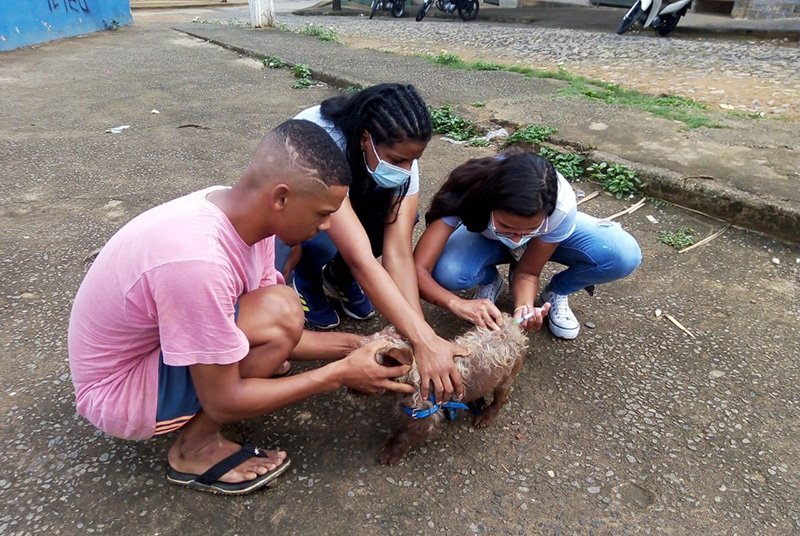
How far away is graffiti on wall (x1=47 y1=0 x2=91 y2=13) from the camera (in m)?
12.3

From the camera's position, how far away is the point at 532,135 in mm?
4980

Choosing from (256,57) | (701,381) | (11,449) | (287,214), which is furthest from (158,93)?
(701,381)

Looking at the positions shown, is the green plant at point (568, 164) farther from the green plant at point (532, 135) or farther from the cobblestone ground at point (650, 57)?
the cobblestone ground at point (650, 57)

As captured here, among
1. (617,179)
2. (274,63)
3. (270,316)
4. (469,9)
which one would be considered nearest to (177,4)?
(469,9)

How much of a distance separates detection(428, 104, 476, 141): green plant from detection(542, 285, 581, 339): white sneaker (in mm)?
2854

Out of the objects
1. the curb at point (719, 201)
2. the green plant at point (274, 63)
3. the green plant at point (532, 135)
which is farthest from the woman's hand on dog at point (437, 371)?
the green plant at point (274, 63)

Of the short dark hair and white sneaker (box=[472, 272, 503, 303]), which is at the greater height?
the short dark hair

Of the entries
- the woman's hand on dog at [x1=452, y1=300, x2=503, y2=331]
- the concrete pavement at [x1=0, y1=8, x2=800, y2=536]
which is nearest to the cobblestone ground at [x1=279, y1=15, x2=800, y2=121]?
the concrete pavement at [x1=0, y1=8, x2=800, y2=536]

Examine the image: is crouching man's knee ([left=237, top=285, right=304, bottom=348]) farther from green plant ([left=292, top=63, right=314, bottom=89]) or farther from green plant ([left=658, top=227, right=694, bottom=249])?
green plant ([left=292, top=63, right=314, bottom=89])

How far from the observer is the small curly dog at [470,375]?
204 centimetres

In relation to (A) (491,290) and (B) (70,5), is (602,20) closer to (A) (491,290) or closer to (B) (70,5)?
(B) (70,5)

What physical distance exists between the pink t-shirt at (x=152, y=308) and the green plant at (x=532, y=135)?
357cm

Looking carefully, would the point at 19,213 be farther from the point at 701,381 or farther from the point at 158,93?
the point at 701,381

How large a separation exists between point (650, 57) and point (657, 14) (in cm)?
288
